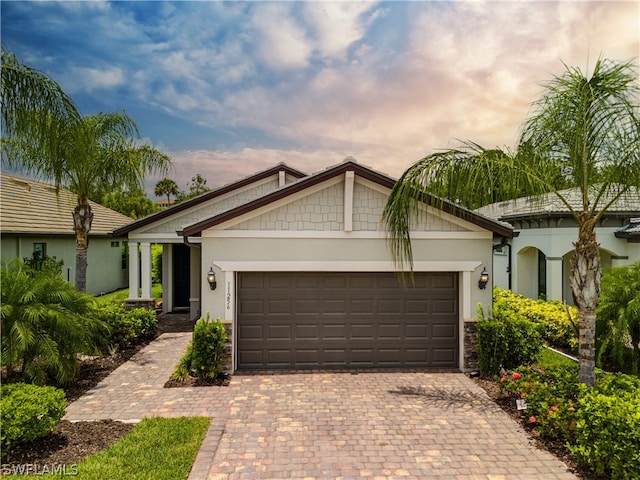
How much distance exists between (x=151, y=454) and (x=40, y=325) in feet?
12.2

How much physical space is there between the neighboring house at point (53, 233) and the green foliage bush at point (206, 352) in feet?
26.3

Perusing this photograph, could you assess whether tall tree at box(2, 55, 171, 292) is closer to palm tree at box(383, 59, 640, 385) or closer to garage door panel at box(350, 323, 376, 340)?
palm tree at box(383, 59, 640, 385)

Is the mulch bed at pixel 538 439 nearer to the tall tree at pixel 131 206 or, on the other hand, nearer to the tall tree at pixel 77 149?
the tall tree at pixel 77 149

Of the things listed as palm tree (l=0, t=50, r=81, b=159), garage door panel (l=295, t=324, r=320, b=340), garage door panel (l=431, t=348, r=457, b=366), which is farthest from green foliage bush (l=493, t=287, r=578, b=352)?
palm tree (l=0, t=50, r=81, b=159)

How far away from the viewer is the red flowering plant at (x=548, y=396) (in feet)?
18.8

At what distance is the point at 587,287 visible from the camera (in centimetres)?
618

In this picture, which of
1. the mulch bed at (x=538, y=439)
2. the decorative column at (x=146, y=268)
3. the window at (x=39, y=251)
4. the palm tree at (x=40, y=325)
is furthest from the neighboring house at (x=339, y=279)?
the window at (x=39, y=251)

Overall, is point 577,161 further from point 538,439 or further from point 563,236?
point 563,236

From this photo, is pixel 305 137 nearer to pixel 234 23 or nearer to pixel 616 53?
pixel 234 23

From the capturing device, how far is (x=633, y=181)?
602cm

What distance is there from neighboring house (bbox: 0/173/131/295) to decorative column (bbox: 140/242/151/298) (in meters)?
2.75

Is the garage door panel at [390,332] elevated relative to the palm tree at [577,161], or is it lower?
lower

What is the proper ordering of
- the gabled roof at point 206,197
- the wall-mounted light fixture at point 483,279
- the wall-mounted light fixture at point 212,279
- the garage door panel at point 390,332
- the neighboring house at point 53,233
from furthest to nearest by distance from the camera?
1. the neighboring house at point 53,233
2. the gabled roof at point 206,197
3. the garage door panel at point 390,332
4. the wall-mounted light fixture at point 483,279
5. the wall-mounted light fixture at point 212,279

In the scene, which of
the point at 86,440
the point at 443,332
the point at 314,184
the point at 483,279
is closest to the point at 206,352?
the point at 86,440
